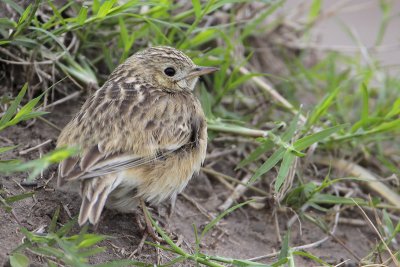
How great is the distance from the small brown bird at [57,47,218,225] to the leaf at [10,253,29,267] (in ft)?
1.23

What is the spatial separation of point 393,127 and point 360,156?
0.67m

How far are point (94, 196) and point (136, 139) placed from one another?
0.55 metres

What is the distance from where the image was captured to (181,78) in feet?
17.9

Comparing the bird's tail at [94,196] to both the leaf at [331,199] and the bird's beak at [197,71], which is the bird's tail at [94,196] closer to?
the bird's beak at [197,71]

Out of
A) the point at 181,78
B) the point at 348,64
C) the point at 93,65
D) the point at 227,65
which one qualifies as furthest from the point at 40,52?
the point at 348,64

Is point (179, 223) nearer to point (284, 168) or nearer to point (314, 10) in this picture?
point (284, 168)

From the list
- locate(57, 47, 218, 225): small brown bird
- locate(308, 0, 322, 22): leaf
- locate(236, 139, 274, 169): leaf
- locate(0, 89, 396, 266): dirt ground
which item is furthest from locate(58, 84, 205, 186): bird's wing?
locate(308, 0, 322, 22): leaf

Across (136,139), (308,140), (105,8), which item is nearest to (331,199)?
(308,140)

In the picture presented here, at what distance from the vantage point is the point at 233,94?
6520 mm

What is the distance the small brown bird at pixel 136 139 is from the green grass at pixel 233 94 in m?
0.30

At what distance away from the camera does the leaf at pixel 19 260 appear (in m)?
3.91

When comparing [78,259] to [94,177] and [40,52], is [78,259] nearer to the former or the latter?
[94,177]

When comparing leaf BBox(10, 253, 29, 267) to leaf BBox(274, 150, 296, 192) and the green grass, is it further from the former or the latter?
leaf BBox(274, 150, 296, 192)

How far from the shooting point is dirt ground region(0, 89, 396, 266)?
4.61 m
